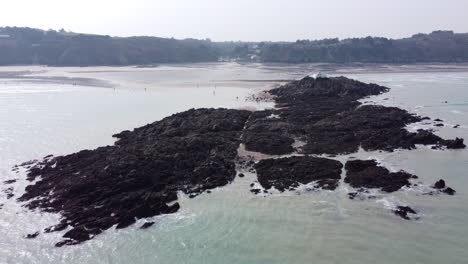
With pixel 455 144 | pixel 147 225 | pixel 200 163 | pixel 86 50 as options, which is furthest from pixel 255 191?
pixel 86 50

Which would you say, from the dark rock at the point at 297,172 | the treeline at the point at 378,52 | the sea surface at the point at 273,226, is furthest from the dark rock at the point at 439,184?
A: the treeline at the point at 378,52

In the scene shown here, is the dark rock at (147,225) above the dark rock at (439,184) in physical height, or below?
below

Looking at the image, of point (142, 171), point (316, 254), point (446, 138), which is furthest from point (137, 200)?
point (446, 138)

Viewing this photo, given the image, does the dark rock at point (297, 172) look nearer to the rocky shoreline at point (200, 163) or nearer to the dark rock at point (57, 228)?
the rocky shoreline at point (200, 163)

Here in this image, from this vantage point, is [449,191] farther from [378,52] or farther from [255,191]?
[378,52]

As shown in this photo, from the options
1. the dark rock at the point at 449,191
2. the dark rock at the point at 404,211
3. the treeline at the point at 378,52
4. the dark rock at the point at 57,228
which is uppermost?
the treeline at the point at 378,52

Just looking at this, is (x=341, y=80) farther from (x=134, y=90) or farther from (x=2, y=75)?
(x=2, y=75)
